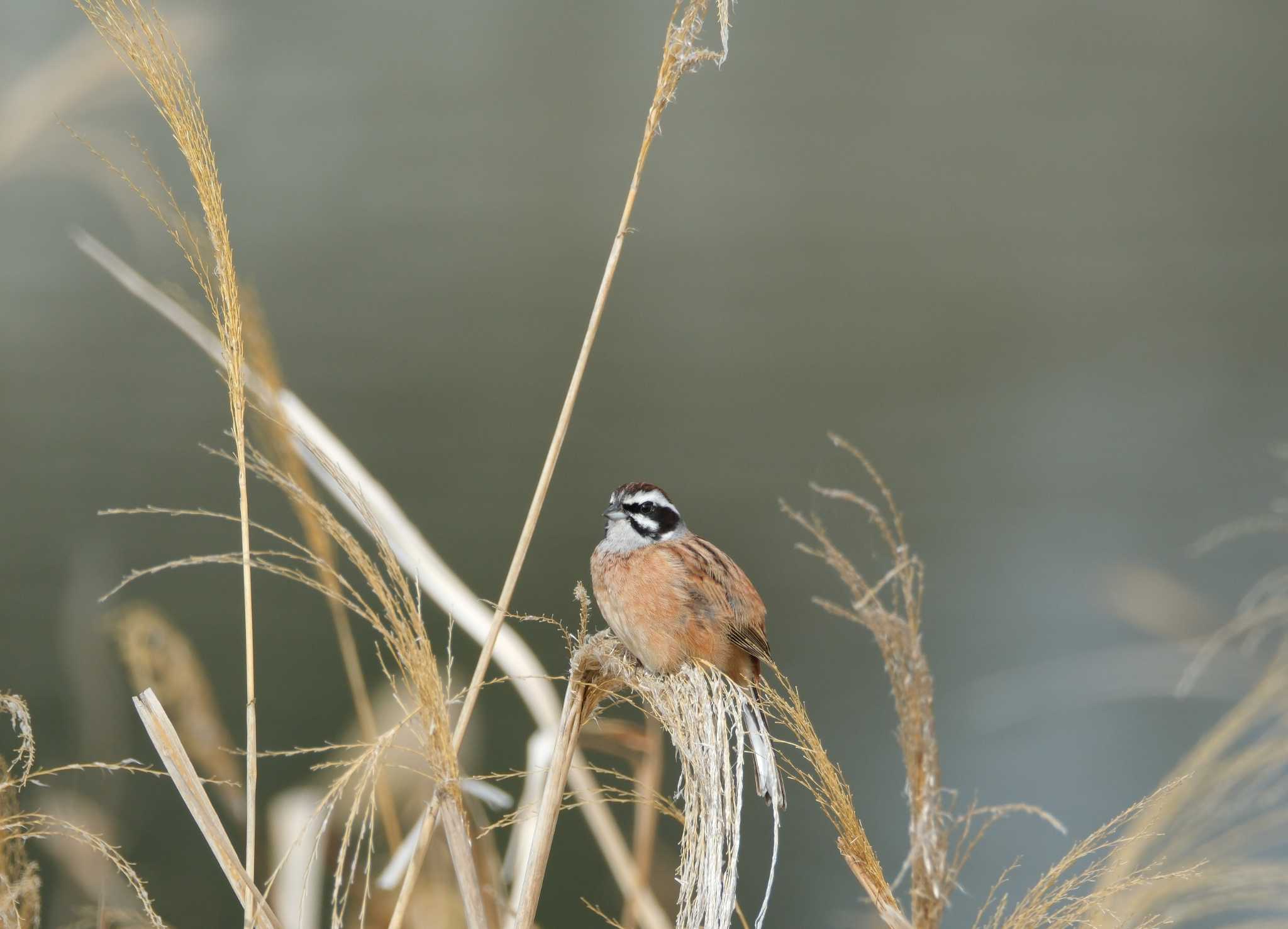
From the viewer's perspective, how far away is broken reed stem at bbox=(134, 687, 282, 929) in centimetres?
114

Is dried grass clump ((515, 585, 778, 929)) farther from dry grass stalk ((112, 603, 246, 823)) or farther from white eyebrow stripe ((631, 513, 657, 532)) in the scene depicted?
dry grass stalk ((112, 603, 246, 823))

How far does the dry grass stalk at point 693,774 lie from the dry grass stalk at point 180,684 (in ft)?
3.51

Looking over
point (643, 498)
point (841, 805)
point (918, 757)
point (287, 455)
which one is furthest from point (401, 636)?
point (643, 498)

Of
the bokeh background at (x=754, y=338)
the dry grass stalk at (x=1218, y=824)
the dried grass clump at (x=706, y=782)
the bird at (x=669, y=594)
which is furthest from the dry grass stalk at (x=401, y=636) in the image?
the bokeh background at (x=754, y=338)

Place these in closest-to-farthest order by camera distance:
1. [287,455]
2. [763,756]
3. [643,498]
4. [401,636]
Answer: [401,636] → [763,756] → [287,455] → [643,498]

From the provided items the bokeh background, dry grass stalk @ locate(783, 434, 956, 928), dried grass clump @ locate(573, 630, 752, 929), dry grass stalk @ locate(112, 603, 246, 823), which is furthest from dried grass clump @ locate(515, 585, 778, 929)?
the bokeh background

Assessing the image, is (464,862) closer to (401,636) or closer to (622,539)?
(401,636)

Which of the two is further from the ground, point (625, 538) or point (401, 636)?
point (401, 636)

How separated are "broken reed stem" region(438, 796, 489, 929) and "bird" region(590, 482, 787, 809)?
74cm

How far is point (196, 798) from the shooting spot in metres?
1.15

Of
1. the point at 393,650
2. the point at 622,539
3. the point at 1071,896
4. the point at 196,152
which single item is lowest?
the point at 1071,896

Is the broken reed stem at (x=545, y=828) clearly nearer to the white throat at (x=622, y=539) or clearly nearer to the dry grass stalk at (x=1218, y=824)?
the dry grass stalk at (x=1218, y=824)

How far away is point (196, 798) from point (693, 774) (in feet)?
1.60

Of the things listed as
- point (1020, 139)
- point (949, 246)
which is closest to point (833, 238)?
point (949, 246)
